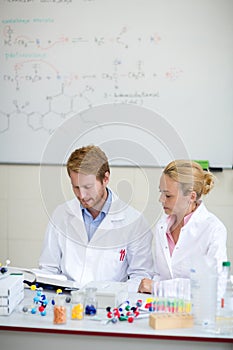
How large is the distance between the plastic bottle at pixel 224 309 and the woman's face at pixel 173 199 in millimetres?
639

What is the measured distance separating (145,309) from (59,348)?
0.32m

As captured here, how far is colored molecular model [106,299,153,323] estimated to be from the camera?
1.75m

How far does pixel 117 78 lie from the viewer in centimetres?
331

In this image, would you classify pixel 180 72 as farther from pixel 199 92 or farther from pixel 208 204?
pixel 208 204

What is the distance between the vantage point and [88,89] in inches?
131

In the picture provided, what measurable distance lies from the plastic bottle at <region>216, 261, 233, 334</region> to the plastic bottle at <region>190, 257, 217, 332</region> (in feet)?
0.07

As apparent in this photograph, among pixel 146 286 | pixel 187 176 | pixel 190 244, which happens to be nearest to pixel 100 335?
pixel 146 286

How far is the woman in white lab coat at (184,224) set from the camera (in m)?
2.28

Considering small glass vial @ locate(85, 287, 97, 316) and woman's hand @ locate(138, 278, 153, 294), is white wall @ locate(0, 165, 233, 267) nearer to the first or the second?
woman's hand @ locate(138, 278, 153, 294)

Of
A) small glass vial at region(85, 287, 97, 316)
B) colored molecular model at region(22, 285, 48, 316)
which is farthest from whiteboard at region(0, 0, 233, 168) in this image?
small glass vial at region(85, 287, 97, 316)

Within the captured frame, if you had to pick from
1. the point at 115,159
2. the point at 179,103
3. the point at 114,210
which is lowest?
the point at 114,210

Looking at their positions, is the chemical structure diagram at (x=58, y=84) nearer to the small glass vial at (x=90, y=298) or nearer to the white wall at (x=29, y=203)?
the white wall at (x=29, y=203)

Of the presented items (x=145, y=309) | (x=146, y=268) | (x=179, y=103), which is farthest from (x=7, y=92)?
(x=145, y=309)

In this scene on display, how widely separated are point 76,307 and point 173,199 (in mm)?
737
